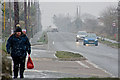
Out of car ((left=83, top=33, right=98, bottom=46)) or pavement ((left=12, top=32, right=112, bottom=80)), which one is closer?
pavement ((left=12, top=32, right=112, bottom=80))

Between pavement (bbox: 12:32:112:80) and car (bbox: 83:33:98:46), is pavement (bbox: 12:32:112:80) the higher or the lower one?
the higher one

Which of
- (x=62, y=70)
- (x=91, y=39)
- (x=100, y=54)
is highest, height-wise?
(x=62, y=70)

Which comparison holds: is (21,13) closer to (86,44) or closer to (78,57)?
(86,44)

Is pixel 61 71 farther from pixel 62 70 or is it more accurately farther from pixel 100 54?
pixel 100 54

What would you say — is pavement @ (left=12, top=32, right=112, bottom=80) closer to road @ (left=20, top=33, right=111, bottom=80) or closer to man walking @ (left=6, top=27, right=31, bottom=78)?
road @ (left=20, top=33, right=111, bottom=80)

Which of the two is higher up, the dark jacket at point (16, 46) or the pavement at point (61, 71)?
the dark jacket at point (16, 46)

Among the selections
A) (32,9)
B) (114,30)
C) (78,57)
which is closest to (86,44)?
(78,57)

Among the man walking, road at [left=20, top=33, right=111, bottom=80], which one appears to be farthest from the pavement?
the man walking

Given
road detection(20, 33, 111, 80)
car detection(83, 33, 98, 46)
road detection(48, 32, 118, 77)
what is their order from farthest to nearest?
car detection(83, 33, 98, 46) < road detection(48, 32, 118, 77) < road detection(20, 33, 111, 80)

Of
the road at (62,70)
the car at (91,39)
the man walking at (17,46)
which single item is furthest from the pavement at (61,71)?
the car at (91,39)

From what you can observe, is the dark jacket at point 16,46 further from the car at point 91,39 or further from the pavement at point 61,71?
the car at point 91,39

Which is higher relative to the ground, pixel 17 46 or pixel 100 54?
pixel 17 46

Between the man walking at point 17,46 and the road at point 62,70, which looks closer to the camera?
the man walking at point 17,46

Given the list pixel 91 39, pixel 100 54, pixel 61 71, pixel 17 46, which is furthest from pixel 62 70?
pixel 91 39
